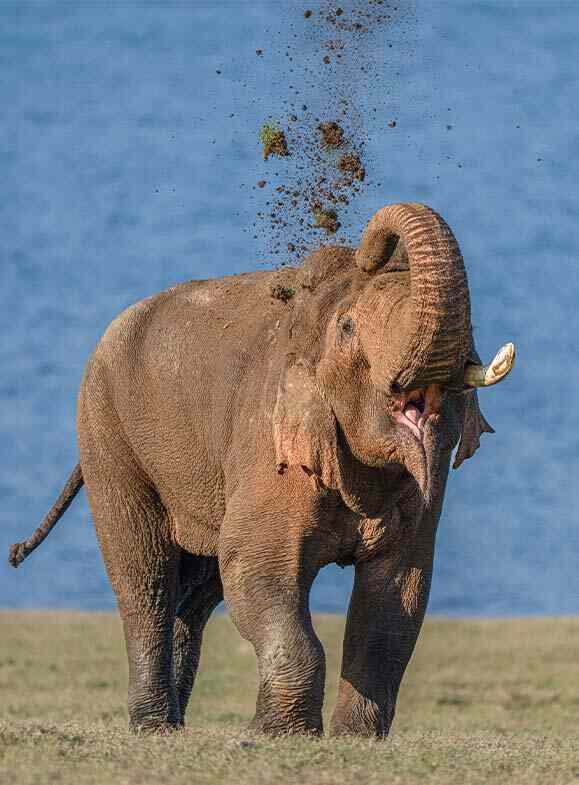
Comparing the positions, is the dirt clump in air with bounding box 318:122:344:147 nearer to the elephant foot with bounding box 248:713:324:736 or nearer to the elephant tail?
the elephant foot with bounding box 248:713:324:736

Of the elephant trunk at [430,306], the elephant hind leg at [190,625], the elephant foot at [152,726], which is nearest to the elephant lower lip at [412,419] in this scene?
the elephant trunk at [430,306]

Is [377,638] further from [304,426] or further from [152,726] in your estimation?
[152,726]

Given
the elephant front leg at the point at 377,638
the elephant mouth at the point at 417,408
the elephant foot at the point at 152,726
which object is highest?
the elephant mouth at the point at 417,408

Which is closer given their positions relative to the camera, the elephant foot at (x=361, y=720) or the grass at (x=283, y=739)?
the grass at (x=283, y=739)

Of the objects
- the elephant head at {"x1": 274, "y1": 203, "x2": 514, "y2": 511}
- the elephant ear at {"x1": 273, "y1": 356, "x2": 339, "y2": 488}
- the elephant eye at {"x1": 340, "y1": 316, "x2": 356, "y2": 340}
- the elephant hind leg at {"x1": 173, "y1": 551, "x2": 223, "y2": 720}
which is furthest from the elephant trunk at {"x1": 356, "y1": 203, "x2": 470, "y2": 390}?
the elephant hind leg at {"x1": 173, "y1": 551, "x2": 223, "y2": 720}

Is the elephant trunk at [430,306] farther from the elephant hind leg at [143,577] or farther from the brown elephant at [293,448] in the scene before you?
the elephant hind leg at [143,577]

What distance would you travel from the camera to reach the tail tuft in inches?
557

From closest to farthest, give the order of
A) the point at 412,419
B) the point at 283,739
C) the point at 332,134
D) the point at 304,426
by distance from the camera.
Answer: the point at 412,419 < the point at 283,739 < the point at 304,426 < the point at 332,134

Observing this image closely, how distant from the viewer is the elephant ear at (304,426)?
10.2 m

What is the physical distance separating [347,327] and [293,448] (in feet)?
2.32

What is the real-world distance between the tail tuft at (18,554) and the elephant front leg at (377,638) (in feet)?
12.3

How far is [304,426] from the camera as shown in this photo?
1026 cm

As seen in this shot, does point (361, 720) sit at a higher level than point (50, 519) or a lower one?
lower

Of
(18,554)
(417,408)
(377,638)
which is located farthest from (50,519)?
(417,408)
